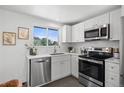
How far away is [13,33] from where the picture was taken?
3.07 metres

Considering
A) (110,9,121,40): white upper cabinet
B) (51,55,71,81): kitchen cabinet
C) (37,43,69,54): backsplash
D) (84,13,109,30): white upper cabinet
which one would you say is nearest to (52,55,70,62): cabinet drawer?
(51,55,71,81): kitchen cabinet

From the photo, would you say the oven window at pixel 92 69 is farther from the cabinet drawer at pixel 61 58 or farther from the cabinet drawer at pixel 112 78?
the cabinet drawer at pixel 61 58

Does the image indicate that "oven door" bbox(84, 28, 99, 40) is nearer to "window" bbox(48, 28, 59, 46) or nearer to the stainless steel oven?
the stainless steel oven

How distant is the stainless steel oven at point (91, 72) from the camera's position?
8.10 feet

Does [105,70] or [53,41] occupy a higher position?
[53,41]

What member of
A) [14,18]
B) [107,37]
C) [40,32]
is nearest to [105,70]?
[107,37]

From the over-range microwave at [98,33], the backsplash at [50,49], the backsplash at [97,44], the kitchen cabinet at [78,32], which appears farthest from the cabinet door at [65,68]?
the over-range microwave at [98,33]

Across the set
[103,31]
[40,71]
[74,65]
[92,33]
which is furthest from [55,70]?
[103,31]

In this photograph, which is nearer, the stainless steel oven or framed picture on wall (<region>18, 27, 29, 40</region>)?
the stainless steel oven

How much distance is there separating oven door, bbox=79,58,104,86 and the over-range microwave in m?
0.77

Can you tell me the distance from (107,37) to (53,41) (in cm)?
228

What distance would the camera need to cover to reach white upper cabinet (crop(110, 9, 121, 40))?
246 centimetres

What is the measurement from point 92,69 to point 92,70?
0.03 metres

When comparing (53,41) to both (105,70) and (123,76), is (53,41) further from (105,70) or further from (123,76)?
(123,76)
